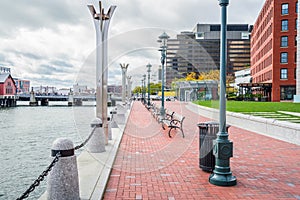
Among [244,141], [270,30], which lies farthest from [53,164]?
[270,30]

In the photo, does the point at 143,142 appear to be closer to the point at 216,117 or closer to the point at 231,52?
the point at 216,117

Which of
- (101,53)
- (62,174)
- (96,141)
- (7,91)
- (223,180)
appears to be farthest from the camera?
(7,91)

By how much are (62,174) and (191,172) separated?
3357 mm

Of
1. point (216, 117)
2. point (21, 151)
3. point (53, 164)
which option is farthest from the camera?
point (216, 117)

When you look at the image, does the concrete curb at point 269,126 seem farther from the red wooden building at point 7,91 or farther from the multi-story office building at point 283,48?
the red wooden building at point 7,91

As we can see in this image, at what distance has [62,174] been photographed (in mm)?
4262

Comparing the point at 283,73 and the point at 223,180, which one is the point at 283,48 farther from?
the point at 223,180

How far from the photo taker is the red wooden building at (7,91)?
8569cm

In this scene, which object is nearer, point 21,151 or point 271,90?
point 21,151

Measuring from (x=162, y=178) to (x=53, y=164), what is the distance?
9.30 feet

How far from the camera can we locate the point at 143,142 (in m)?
11.1

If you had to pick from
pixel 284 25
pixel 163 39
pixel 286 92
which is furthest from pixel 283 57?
pixel 163 39

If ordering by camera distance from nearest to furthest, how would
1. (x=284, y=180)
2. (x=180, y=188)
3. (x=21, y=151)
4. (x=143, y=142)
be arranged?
(x=180, y=188) → (x=284, y=180) → (x=143, y=142) → (x=21, y=151)

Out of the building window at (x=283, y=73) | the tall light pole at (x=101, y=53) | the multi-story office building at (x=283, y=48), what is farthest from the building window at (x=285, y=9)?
the tall light pole at (x=101, y=53)
